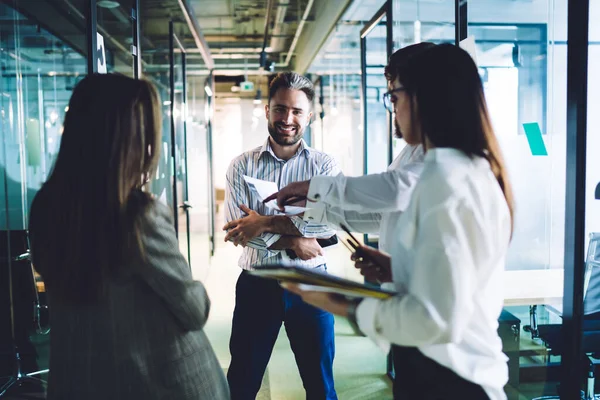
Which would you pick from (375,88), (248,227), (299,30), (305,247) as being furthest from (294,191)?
Answer: (299,30)

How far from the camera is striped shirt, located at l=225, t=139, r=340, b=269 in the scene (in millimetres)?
2242

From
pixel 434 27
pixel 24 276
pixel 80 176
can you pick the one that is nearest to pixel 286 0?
pixel 434 27

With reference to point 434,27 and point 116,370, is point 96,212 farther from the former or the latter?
point 434,27

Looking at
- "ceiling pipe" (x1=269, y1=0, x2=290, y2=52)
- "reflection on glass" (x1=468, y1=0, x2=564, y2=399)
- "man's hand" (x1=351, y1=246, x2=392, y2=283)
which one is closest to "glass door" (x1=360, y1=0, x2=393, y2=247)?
"reflection on glass" (x1=468, y1=0, x2=564, y2=399)

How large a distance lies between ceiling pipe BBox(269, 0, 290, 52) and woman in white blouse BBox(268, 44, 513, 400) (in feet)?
23.0

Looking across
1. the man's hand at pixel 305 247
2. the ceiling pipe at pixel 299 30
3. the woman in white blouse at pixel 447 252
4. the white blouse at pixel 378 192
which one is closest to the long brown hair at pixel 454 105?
the woman in white blouse at pixel 447 252

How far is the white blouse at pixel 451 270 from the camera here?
989mm

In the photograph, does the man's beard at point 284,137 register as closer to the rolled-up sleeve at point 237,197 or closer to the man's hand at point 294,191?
the rolled-up sleeve at point 237,197

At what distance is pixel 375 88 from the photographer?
5.32m

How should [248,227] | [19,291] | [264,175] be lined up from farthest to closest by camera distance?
[19,291]
[264,175]
[248,227]

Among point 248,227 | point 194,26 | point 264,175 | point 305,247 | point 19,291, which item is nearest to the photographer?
point 248,227

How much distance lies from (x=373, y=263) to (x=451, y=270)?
18.1 inches

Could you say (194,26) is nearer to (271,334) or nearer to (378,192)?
(271,334)

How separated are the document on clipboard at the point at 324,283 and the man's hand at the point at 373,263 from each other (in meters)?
0.28
